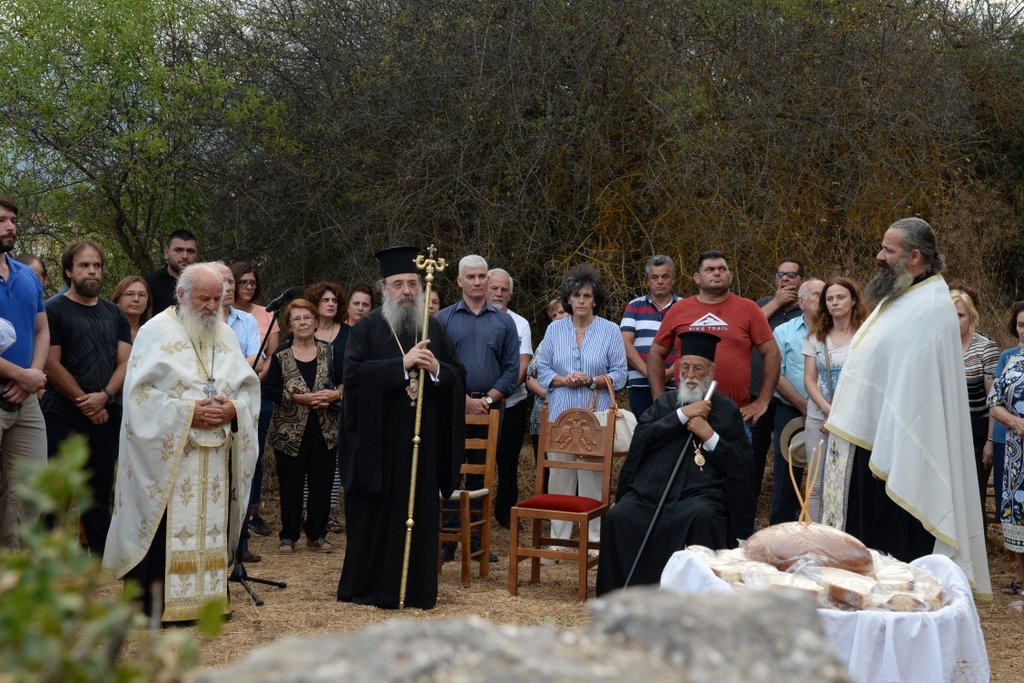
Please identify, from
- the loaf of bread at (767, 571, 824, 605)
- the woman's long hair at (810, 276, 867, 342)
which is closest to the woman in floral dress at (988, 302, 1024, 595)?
the woman's long hair at (810, 276, 867, 342)

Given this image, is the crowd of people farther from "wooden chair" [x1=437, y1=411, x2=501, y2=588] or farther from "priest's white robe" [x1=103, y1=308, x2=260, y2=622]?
"wooden chair" [x1=437, y1=411, x2=501, y2=588]

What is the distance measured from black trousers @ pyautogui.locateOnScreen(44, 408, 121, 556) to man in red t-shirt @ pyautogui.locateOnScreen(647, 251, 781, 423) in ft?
12.9

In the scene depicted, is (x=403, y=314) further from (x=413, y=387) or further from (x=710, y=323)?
(x=710, y=323)

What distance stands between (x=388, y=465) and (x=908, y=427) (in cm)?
311

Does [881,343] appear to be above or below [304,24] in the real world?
below

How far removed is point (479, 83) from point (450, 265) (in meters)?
1.82

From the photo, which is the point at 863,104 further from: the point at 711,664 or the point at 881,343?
the point at 711,664

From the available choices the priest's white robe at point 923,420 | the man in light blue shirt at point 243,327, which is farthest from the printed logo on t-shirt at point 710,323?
the man in light blue shirt at point 243,327

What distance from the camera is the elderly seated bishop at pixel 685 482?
22.1ft

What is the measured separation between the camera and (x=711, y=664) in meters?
1.27

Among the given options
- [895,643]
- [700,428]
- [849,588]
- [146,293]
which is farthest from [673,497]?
[146,293]

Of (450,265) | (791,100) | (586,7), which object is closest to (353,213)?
(450,265)

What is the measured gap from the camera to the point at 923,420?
579cm

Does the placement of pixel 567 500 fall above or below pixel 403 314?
below
